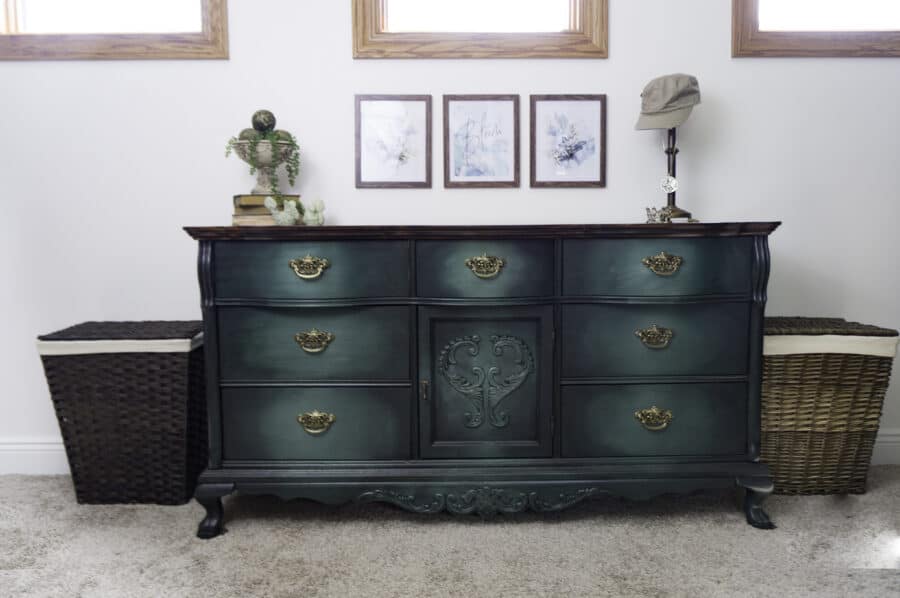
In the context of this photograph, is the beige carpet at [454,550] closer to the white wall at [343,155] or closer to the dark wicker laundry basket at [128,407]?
the dark wicker laundry basket at [128,407]

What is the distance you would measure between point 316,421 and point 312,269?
48cm

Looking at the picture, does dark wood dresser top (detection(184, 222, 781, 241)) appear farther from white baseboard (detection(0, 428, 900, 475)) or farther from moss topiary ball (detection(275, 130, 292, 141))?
white baseboard (detection(0, 428, 900, 475))

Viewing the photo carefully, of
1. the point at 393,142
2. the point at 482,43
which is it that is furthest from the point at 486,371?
the point at 482,43

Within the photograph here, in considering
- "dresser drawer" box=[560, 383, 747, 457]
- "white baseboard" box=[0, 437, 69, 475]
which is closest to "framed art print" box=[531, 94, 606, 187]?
"dresser drawer" box=[560, 383, 747, 457]

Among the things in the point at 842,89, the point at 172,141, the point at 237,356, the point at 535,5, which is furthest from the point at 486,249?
the point at 842,89

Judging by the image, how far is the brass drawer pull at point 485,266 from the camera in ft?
6.30

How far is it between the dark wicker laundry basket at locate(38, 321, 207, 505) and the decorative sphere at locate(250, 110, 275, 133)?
767 mm

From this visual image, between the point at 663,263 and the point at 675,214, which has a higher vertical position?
the point at 675,214

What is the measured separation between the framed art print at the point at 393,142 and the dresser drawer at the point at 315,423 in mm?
965

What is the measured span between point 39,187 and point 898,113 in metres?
3.52

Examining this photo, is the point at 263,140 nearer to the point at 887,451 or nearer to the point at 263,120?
the point at 263,120

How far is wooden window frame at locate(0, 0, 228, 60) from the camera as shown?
2.48 meters

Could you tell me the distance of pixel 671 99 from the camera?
89.7 inches

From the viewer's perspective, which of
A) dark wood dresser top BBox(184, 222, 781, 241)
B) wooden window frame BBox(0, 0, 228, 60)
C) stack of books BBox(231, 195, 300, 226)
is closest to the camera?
dark wood dresser top BBox(184, 222, 781, 241)
